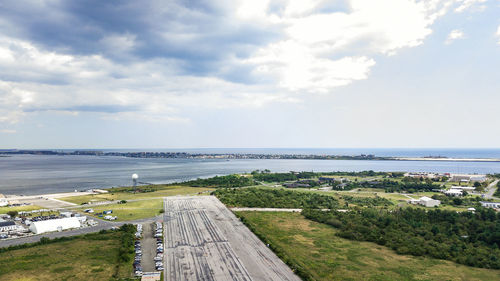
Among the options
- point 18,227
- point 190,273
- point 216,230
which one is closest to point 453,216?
point 216,230

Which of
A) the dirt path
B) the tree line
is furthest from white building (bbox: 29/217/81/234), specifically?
the tree line

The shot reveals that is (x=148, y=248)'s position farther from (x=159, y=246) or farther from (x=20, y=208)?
(x=20, y=208)

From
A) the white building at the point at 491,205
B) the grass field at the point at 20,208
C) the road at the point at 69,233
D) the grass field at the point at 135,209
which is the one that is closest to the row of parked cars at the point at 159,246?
the road at the point at 69,233

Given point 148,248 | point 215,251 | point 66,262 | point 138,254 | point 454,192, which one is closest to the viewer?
point 66,262

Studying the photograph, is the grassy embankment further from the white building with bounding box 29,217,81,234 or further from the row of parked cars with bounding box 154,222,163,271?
the row of parked cars with bounding box 154,222,163,271

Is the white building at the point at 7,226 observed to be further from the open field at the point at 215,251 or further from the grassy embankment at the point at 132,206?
the open field at the point at 215,251

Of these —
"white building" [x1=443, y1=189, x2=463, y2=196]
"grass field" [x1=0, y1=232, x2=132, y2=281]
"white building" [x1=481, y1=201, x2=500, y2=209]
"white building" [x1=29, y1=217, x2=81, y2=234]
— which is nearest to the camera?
"grass field" [x1=0, y1=232, x2=132, y2=281]

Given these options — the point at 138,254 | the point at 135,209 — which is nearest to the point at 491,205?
the point at 138,254

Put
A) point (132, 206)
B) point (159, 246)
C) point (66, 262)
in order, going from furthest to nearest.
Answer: point (132, 206) < point (159, 246) < point (66, 262)
